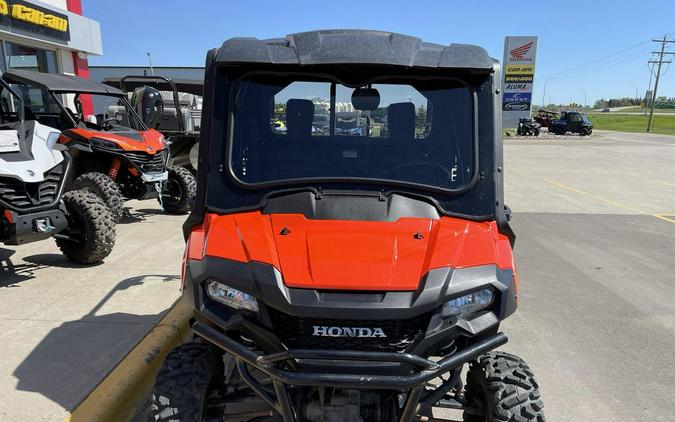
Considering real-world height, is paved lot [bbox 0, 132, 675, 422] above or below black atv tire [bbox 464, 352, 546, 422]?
below

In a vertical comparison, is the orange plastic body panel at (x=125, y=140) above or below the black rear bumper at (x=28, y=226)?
above

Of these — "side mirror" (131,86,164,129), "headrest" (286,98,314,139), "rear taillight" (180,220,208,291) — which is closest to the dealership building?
"side mirror" (131,86,164,129)

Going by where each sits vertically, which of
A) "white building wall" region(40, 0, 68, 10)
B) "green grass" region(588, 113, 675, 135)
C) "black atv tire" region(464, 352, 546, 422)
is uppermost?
"white building wall" region(40, 0, 68, 10)

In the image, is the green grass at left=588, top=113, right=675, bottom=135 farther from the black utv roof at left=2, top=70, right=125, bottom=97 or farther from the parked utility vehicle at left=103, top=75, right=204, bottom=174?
the black utv roof at left=2, top=70, right=125, bottom=97

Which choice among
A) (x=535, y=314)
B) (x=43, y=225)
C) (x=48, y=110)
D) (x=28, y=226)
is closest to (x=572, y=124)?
(x=535, y=314)

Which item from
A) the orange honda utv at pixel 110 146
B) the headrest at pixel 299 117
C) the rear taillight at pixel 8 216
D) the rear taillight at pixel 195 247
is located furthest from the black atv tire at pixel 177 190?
the rear taillight at pixel 195 247

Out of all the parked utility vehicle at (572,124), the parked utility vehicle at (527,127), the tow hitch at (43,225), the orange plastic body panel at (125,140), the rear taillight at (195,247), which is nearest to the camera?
the rear taillight at (195,247)

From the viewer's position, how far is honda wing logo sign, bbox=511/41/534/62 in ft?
132

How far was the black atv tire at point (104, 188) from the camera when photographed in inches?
260

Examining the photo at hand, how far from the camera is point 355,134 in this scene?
2766mm

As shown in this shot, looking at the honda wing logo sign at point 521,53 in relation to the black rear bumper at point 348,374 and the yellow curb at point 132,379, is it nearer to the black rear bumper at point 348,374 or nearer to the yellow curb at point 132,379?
the yellow curb at point 132,379

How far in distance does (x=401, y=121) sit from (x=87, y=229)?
3.81 m

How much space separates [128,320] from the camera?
395 centimetres

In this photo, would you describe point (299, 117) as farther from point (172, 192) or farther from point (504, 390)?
point (172, 192)
